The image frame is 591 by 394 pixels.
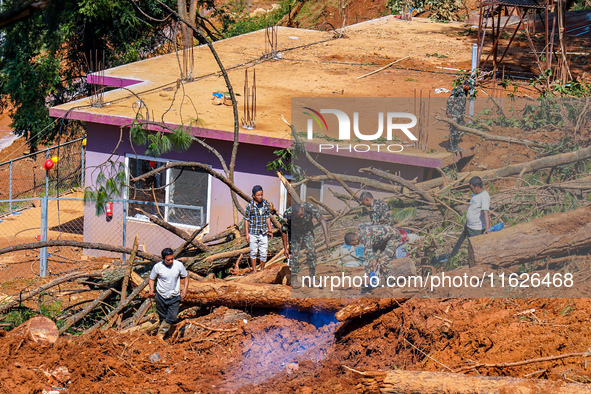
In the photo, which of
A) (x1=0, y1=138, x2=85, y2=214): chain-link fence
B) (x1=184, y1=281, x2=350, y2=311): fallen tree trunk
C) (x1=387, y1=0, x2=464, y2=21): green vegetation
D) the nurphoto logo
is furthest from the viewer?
(x1=387, y1=0, x2=464, y2=21): green vegetation

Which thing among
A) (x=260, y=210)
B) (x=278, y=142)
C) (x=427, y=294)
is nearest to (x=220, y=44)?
(x=278, y=142)

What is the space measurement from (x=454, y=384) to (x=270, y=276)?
3.46 m

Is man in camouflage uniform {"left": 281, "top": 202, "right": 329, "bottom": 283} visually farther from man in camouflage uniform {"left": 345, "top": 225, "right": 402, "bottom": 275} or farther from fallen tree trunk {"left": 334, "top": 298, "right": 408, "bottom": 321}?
fallen tree trunk {"left": 334, "top": 298, "right": 408, "bottom": 321}

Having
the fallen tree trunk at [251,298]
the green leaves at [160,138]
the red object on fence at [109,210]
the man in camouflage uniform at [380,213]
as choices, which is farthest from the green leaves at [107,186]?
the man in camouflage uniform at [380,213]

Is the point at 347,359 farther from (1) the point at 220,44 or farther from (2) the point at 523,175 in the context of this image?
(1) the point at 220,44

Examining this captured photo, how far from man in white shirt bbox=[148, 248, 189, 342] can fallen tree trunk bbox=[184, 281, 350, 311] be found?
18cm

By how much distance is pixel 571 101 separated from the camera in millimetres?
10031

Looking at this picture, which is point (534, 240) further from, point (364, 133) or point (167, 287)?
point (167, 287)

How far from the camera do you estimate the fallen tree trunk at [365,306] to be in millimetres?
6984

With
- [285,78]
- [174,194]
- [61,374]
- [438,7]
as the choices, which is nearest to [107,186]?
[174,194]

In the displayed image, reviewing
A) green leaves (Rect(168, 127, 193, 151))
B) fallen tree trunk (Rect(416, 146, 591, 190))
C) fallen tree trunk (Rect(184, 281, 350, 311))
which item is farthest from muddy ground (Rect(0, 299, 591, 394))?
green leaves (Rect(168, 127, 193, 151))

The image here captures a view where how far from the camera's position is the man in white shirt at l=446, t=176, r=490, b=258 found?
727 centimetres

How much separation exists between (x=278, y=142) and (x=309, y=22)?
878 inches

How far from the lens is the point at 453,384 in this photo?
17.8 feet
